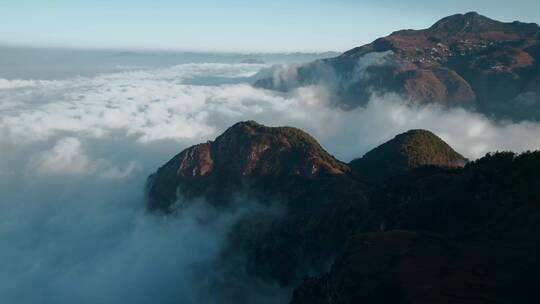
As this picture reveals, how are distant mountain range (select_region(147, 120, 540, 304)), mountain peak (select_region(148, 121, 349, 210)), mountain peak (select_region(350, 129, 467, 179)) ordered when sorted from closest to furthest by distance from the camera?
distant mountain range (select_region(147, 120, 540, 304)) < mountain peak (select_region(148, 121, 349, 210)) < mountain peak (select_region(350, 129, 467, 179))

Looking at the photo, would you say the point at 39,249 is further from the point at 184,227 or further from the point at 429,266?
the point at 429,266

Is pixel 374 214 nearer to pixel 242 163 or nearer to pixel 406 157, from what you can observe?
pixel 406 157

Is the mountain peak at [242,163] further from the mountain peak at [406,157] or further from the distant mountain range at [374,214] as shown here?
the mountain peak at [406,157]

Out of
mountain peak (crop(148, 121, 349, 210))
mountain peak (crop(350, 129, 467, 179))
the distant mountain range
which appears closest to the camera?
the distant mountain range

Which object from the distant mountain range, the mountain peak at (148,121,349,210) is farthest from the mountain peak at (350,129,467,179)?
the mountain peak at (148,121,349,210)

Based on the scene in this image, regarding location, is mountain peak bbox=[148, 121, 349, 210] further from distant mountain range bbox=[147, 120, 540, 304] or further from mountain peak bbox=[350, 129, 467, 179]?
mountain peak bbox=[350, 129, 467, 179]

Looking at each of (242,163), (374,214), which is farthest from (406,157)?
(242,163)

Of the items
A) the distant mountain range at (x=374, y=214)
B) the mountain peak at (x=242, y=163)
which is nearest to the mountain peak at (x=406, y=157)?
the distant mountain range at (x=374, y=214)
